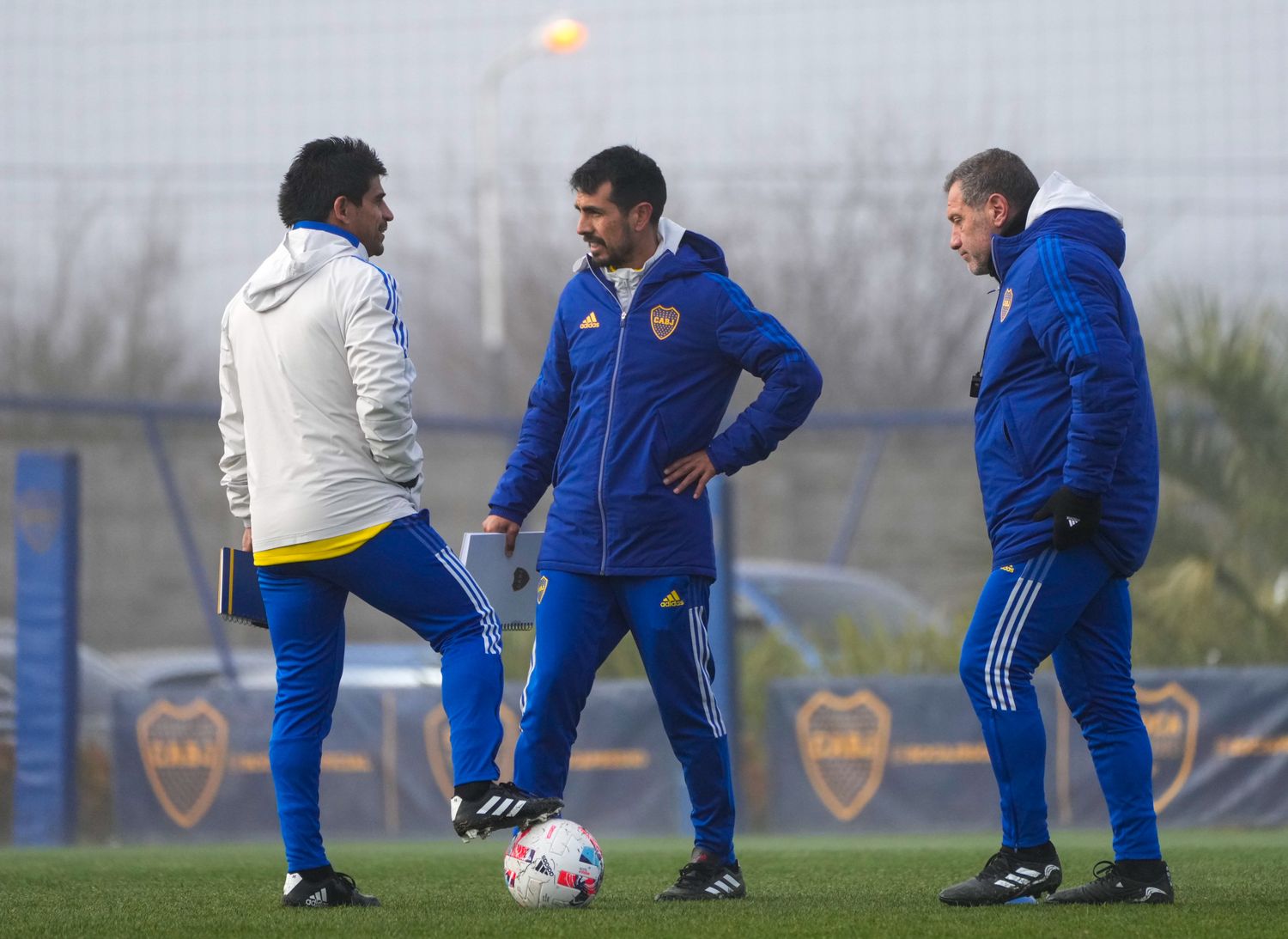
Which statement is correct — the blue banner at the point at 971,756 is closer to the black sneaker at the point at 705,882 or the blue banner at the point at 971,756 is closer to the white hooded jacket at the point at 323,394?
the black sneaker at the point at 705,882

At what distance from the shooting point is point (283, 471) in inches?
193

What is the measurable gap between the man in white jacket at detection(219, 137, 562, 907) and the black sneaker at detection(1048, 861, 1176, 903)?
137 cm

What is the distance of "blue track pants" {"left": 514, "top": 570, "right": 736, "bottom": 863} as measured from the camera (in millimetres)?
5133

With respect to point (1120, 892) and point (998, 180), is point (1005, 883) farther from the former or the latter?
point (998, 180)

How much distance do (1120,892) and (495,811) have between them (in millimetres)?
1647

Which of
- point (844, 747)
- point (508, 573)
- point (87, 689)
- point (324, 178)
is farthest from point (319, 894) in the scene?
point (87, 689)

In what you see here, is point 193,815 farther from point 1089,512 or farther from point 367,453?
point 1089,512

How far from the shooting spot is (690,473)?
5188mm

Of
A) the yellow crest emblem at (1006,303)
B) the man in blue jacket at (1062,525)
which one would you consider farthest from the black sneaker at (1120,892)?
the yellow crest emblem at (1006,303)

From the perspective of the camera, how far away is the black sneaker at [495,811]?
15.3 feet

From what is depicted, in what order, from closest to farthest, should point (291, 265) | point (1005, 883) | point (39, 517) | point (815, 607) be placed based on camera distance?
point (1005, 883) < point (291, 265) < point (39, 517) < point (815, 607)

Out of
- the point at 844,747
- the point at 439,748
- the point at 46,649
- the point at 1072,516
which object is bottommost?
the point at 439,748

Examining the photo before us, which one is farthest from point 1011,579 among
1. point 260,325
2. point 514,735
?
point 514,735

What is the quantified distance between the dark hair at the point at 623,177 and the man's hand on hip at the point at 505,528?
97 cm
